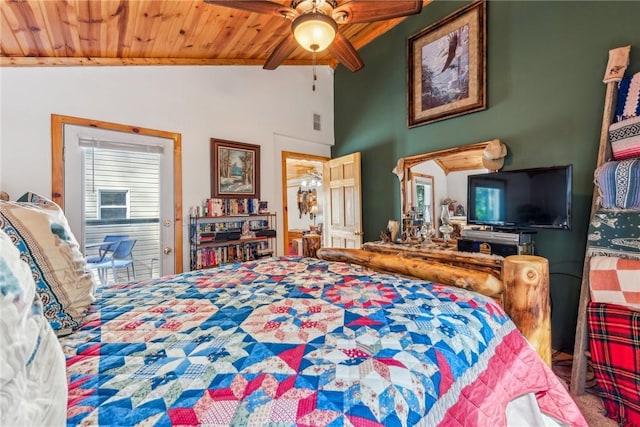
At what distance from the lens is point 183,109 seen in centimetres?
319

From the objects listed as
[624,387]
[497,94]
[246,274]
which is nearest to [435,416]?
[246,274]

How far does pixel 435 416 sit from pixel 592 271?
1830 millimetres

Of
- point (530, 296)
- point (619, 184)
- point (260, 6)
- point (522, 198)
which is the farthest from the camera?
point (522, 198)

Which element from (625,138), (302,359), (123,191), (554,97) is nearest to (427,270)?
(302,359)

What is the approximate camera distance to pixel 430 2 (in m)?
3.16

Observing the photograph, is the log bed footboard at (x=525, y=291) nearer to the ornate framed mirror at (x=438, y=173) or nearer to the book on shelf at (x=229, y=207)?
the ornate framed mirror at (x=438, y=173)

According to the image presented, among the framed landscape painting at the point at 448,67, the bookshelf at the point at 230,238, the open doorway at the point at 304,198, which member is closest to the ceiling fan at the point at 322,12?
the framed landscape painting at the point at 448,67

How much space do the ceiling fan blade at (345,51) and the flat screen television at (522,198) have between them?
154cm

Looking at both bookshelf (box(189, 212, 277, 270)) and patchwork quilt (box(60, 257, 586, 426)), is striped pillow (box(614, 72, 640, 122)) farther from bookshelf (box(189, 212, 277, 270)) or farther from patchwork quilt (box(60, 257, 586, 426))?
bookshelf (box(189, 212, 277, 270))

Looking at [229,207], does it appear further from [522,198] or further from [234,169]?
[522,198]

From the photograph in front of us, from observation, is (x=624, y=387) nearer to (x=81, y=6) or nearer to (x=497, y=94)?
(x=497, y=94)

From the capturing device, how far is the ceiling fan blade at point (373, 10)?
1830 mm

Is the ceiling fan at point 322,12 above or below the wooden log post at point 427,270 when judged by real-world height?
above

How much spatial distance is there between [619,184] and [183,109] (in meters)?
3.85
